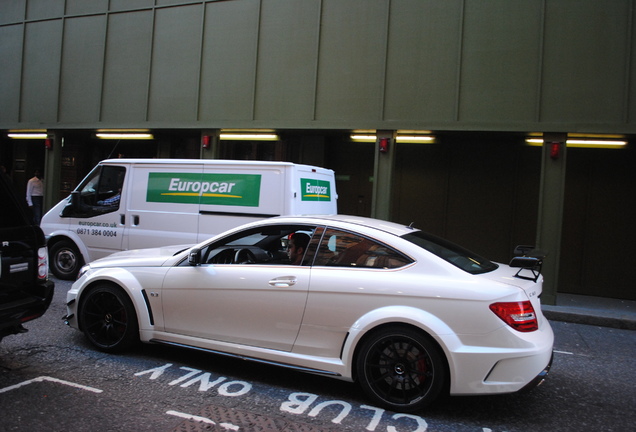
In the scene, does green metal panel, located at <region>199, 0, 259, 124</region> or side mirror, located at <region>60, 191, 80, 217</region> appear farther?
green metal panel, located at <region>199, 0, 259, 124</region>

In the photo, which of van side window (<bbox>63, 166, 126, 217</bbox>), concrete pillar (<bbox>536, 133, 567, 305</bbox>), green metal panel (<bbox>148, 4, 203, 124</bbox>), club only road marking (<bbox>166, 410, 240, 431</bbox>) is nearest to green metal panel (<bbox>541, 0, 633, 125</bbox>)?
concrete pillar (<bbox>536, 133, 567, 305</bbox>)

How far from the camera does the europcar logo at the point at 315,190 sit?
7730 mm

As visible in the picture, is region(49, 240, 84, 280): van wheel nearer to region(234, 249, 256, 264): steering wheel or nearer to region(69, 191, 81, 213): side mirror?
region(69, 191, 81, 213): side mirror

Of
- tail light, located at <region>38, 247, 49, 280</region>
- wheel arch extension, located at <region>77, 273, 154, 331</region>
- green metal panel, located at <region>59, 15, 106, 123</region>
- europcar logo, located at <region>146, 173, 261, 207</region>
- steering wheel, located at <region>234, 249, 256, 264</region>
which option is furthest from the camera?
green metal panel, located at <region>59, 15, 106, 123</region>

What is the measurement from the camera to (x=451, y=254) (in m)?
4.47

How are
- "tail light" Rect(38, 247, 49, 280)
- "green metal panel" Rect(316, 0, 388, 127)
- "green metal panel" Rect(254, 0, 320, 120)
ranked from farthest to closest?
"green metal panel" Rect(254, 0, 320, 120) < "green metal panel" Rect(316, 0, 388, 127) < "tail light" Rect(38, 247, 49, 280)

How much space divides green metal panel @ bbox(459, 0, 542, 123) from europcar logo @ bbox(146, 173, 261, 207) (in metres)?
4.80

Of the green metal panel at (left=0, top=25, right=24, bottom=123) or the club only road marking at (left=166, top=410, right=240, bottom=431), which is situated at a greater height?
the green metal panel at (left=0, top=25, right=24, bottom=123)

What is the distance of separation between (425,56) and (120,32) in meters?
8.07

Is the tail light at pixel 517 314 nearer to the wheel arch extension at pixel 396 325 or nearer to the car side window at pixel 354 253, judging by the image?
the wheel arch extension at pixel 396 325

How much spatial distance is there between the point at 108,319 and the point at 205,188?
3236 millimetres

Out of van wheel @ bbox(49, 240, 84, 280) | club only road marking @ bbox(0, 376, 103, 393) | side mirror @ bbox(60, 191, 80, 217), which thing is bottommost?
club only road marking @ bbox(0, 376, 103, 393)

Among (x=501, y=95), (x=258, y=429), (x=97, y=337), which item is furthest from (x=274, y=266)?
(x=501, y=95)

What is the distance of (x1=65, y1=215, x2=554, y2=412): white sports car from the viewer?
→ 381 cm
